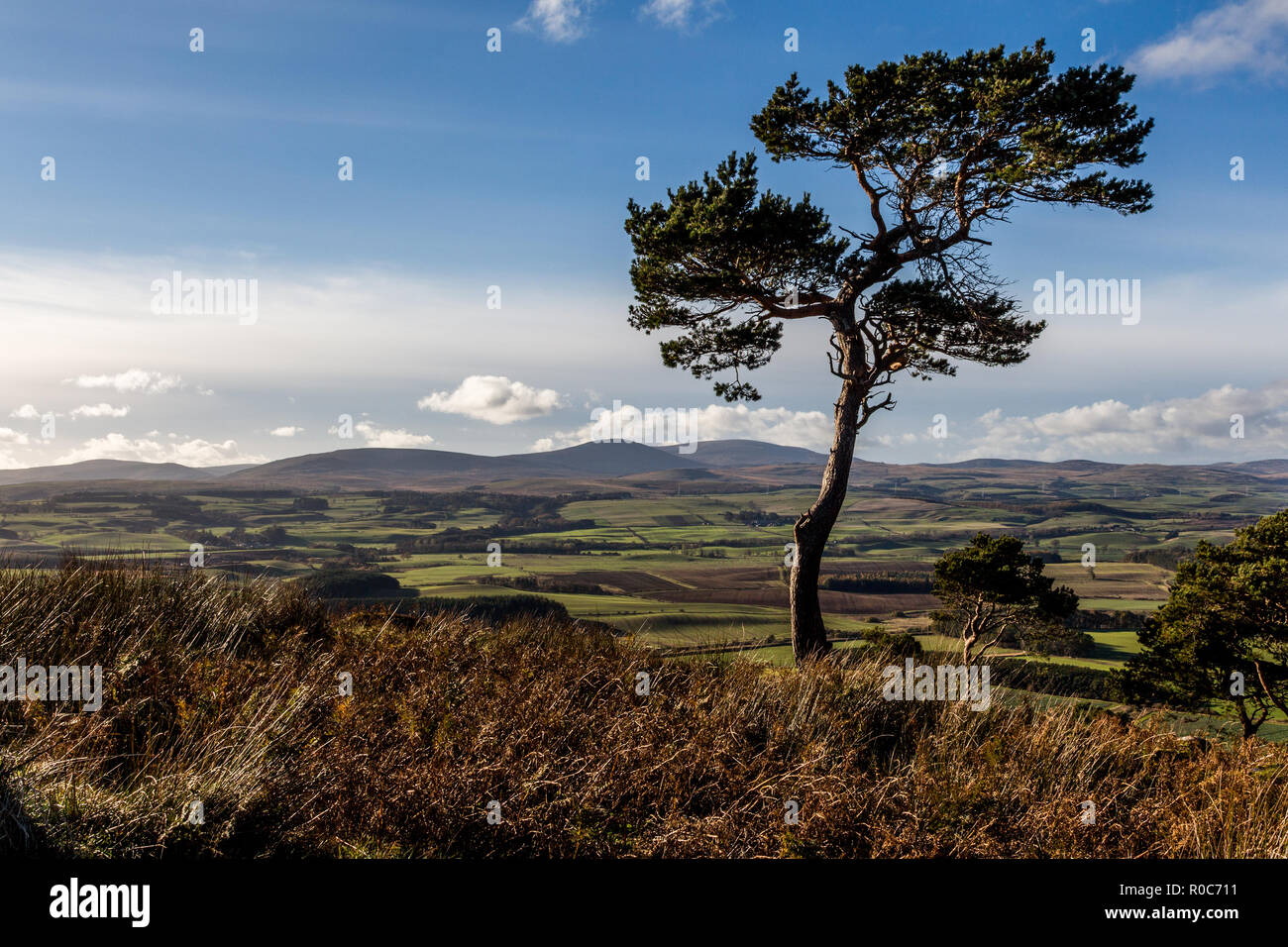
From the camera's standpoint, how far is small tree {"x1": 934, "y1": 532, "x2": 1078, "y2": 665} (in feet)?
63.2

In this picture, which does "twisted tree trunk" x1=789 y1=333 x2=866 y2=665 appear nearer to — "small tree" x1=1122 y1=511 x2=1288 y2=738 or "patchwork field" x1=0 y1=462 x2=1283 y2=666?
"patchwork field" x1=0 y1=462 x2=1283 y2=666

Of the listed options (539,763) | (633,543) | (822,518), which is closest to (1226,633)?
(822,518)

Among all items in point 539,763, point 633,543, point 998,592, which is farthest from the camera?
point 633,543

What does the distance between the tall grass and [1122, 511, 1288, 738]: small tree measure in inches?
489

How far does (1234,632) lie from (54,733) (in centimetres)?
2422

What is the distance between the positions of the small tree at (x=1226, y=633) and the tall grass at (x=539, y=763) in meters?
12.4

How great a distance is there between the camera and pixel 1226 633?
18.3 m

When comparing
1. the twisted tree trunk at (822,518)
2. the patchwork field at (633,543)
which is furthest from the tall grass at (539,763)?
the twisted tree trunk at (822,518)

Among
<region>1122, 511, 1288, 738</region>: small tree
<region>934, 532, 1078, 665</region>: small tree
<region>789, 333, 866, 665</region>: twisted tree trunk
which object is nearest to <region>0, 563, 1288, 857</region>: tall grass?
<region>789, 333, 866, 665</region>: twisted tree trunk

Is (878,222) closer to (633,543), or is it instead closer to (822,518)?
(822,518)

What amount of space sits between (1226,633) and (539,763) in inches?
846
